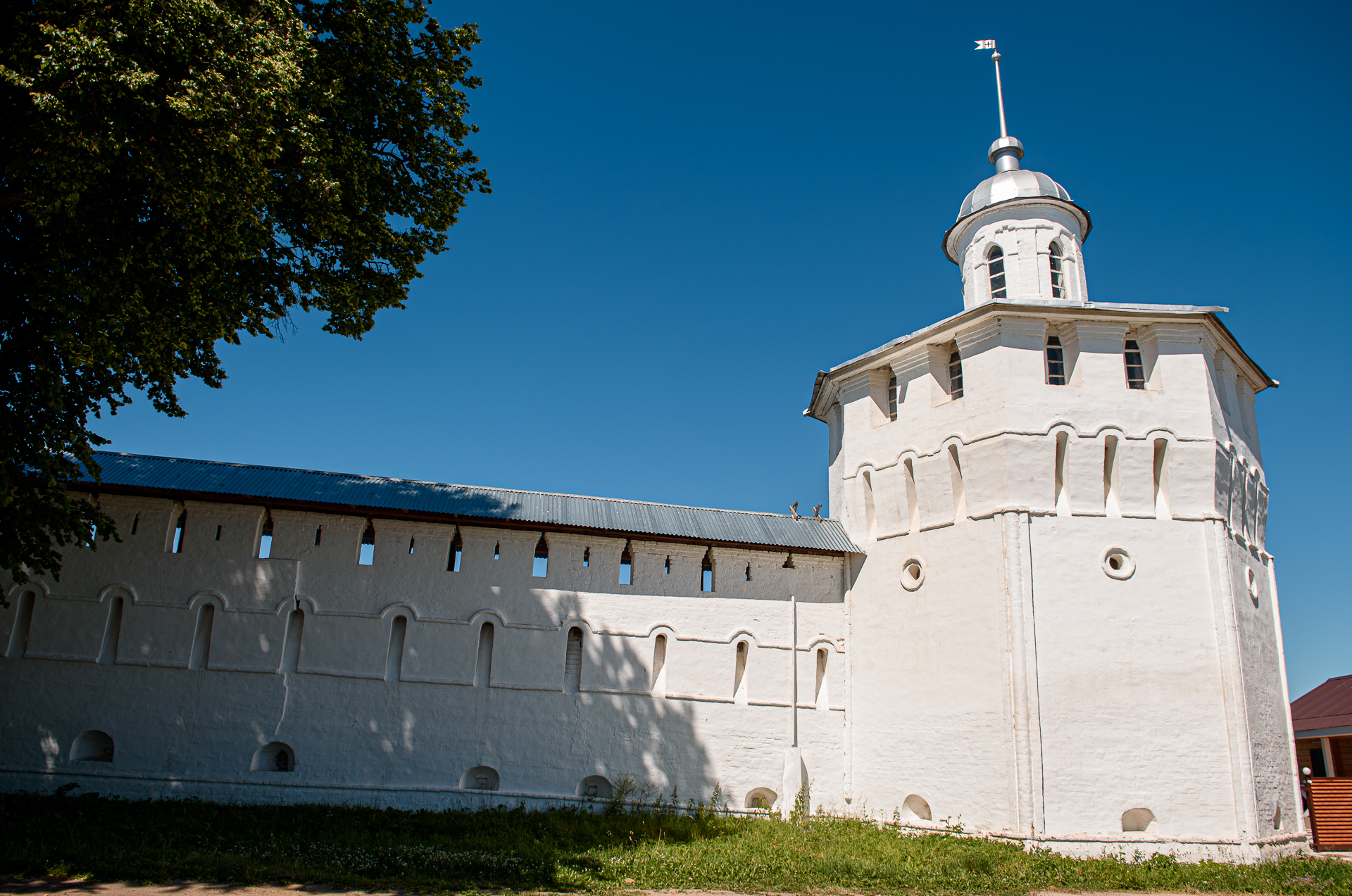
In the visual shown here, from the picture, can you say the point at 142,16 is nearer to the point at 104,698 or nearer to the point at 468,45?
the point at 468,45

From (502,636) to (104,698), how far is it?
658 cm

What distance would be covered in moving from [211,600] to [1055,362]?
52.5 ft

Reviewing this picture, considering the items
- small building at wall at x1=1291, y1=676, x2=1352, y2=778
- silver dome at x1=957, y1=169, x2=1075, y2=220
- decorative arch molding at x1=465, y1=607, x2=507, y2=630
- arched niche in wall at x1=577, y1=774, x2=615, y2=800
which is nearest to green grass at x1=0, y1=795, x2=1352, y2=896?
arched niche in wall at x1=577, y1=774, x2=615, y2=800

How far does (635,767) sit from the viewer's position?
50.0 ft

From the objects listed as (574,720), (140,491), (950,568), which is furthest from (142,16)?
(950,568)

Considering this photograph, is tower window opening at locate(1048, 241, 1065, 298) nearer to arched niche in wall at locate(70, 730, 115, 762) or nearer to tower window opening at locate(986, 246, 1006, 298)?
tower window opening at locate(986, 246, 1006, 298)

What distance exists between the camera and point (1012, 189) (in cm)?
1838

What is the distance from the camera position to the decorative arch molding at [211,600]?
48.7 ft

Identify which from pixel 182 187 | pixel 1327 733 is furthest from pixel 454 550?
pixel 1327 733

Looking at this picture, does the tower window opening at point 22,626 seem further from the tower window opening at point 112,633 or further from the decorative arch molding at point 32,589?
the tower window opening at point 112,633

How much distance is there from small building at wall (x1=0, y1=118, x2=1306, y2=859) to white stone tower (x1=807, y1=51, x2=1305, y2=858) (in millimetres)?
53

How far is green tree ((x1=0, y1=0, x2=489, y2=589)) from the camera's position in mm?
8656

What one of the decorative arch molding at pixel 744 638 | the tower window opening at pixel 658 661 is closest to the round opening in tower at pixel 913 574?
the decorative arch molding at pixel 744 638

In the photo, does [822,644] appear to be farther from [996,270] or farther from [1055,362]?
[996,270]
